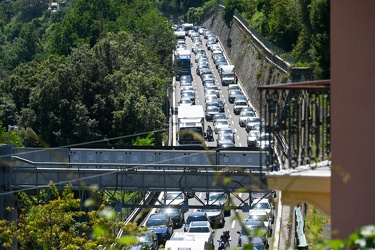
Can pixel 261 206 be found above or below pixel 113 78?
below

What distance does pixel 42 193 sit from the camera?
1371 inches

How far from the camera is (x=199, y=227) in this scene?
40781mm

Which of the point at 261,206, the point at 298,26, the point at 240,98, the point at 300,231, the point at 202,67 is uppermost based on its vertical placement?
the point at 298,26

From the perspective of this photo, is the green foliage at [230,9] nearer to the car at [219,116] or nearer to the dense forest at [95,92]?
the dense forest at [95,92]

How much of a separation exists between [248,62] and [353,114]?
73.2 meters

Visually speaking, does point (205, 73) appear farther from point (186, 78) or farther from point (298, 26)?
point (298, 26)

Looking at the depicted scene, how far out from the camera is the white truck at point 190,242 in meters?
34.7

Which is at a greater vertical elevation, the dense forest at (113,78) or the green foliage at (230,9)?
the green foliage at (230,9)

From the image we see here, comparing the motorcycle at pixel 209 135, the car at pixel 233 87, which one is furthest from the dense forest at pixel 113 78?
the car at pixel 233 87

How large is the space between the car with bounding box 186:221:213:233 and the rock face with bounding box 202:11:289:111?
18226mm

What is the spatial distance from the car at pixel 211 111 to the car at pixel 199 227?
26497 millimetres

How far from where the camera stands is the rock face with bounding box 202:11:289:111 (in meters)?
67.5

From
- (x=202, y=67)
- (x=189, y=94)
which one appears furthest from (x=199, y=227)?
(x=202, y=67)

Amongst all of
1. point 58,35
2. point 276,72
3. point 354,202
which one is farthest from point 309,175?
point 58,35
